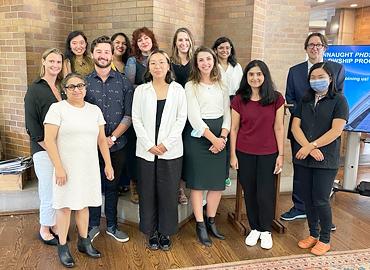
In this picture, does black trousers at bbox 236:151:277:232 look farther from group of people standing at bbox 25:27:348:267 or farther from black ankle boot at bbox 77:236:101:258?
black ankle boot at bbox 77:236:101:258

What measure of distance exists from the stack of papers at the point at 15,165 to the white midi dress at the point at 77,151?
48.0 inches

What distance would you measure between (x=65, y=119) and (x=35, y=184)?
1.54m

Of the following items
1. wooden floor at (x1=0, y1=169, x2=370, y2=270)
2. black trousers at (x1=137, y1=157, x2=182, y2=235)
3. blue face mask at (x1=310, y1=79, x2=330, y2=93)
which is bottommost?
wooden floor at (x1=0, y1=169, x2=370, y2=270)

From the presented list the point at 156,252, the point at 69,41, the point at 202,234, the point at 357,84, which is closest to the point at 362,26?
the point at 357,84

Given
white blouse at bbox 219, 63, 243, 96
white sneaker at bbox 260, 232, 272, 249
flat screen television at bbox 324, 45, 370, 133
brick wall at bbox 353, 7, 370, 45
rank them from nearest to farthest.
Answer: white sneaker at bbox 260, 232, 272, 249 < white blouse at bbox 219, 63, 243, 96 < flat screen television at bbox 324, 45, 370, 133 < brick wall at bbox 353, 7, 370, 45

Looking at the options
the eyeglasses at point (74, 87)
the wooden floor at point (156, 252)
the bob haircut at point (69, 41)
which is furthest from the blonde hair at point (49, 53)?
the wooden floor at point (156, 252)

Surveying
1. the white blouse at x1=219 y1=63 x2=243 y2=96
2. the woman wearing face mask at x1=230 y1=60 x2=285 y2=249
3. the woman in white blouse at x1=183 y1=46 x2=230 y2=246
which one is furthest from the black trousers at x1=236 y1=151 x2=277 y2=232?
the white blouse at x1=219 y1=63 x2=243 y2=96

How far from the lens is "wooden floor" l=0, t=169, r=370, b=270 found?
273cm

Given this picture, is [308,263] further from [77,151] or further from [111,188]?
[77,151]

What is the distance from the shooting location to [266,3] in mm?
4617

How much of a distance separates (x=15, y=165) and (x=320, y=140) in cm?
281

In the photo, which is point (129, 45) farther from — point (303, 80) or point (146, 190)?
point (303, 80)

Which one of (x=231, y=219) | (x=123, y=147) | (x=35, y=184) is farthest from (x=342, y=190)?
(x=35, y=184)

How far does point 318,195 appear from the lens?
110 inches
